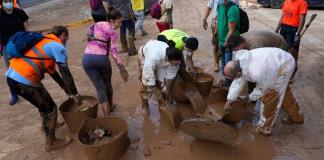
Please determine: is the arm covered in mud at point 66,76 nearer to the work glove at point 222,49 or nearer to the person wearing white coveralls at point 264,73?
the person wearing white coveralls at point 264,73

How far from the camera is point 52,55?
12.8 feet

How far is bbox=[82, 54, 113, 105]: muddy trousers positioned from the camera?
451 cm

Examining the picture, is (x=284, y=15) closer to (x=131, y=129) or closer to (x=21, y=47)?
(x=131, y=129)

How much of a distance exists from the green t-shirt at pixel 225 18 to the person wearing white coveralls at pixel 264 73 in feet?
4.94

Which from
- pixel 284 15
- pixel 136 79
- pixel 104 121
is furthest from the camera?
pixel 136 79

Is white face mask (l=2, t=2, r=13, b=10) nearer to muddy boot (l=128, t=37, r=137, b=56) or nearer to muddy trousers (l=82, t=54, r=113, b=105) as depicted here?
muddy trousers (l=82, t=54, r=113, b=105)

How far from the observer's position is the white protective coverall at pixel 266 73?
390cm

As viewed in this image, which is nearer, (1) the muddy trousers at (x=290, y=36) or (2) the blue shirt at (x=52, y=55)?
(2) the blue shirt at (x=52, y=55)

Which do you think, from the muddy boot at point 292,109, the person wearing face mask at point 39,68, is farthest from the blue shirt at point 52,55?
the muddy boot at point 292,109

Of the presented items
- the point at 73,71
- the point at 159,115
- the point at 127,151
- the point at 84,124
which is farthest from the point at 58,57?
the point at 73,71

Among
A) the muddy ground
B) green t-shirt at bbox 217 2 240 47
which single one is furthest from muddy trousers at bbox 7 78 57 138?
green t-shirt at bbox 217 2 240 47

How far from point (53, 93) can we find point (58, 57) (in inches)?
98.6

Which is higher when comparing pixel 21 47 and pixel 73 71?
pixel 21 47

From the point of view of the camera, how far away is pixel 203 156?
4125 mm
